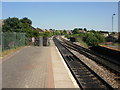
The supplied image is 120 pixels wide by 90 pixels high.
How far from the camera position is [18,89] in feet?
25.8

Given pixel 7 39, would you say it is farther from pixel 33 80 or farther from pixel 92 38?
pixel 92 38

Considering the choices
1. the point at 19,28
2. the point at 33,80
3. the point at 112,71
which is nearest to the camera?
the point at 33,80

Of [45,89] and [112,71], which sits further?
[112,71]

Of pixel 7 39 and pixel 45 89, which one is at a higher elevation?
pixel 7 39

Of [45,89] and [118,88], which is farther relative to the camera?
[118,88]

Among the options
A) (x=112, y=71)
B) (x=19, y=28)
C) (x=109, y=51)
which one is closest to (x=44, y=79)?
(x=112, y=71)

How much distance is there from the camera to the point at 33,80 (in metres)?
9.38

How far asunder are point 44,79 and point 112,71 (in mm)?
5205

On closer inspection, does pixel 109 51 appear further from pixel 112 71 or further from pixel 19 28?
pixel 19 28

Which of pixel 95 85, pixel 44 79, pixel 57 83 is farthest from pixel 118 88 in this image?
pixel 44 79

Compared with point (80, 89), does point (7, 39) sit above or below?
above

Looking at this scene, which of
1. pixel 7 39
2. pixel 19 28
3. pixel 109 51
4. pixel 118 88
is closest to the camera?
pixel 118 88

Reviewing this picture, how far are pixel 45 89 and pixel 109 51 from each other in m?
14.4

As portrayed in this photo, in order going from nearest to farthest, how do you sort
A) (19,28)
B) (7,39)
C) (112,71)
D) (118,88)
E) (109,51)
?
(118,88)
(112,71)
(109,51)
(7,39)
(19,28)
